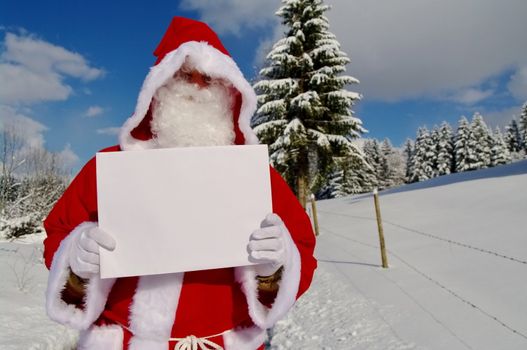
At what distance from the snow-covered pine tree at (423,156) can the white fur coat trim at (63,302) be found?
46.2 meters

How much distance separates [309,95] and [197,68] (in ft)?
41.2

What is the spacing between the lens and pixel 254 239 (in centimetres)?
130

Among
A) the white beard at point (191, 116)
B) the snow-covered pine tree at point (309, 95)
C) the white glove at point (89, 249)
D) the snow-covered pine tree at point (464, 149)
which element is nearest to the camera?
the white glove at point (89, 249)

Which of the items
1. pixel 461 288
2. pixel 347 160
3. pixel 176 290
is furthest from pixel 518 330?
pixel 347 160

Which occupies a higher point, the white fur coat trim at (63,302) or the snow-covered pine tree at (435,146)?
the snow-covered pine tree at (435,146)

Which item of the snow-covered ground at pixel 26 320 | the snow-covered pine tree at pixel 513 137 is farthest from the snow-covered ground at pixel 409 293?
the snow-covered pine tree at pixel 513 137

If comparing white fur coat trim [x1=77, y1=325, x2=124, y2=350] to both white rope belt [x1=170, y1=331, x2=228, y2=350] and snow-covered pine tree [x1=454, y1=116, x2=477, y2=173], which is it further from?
snow-covered pine tree [x1=454, y1=116, x2=477, y2=173]

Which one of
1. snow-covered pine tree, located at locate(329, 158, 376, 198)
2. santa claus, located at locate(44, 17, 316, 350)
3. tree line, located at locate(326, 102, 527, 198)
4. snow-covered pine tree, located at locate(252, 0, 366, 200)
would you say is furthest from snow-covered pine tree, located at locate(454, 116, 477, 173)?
santa claus, located at locate(44, 17, 316, 350)

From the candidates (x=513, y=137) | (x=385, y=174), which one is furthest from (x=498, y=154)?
(x=513, y=137)

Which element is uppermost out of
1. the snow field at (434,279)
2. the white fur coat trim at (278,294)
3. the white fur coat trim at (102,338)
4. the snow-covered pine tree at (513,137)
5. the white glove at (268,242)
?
the snow-covered pine tree at (513,137)

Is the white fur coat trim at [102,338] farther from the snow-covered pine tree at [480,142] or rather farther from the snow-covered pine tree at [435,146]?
the snow-covered pine tree at [435,146]

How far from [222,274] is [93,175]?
700 millimetres

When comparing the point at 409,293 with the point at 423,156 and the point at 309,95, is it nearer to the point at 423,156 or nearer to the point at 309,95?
the point at 309,95

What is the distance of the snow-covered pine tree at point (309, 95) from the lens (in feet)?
46.4
